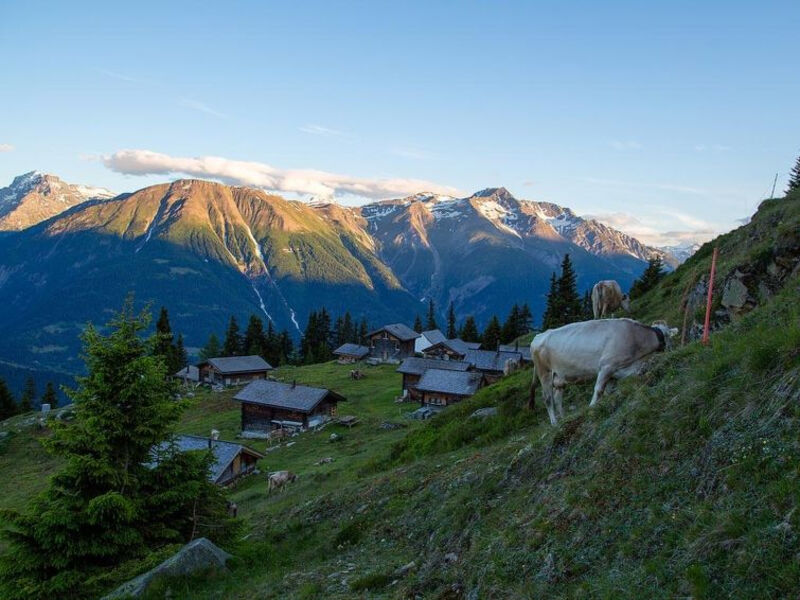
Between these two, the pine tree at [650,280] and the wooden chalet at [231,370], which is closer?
the pine tree at [650,280]

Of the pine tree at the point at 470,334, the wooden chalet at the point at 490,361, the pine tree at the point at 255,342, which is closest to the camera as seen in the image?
the wooden chalet at the point at 490,361

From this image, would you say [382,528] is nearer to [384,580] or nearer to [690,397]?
[384,580]

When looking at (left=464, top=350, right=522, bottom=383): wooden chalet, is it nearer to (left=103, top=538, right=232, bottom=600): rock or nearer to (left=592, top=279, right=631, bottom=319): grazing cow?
(left=592, top=279, right=631, bottom=319): grazing cow

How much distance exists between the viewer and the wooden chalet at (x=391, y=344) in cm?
11550

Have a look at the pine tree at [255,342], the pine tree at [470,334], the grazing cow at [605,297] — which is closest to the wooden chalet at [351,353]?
the pine tree at [255,342]

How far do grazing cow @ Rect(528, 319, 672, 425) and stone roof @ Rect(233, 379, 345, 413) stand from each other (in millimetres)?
52835

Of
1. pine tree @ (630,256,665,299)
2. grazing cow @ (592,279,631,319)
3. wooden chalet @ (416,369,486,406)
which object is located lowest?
wooden chalet @ (416,369,486,406)

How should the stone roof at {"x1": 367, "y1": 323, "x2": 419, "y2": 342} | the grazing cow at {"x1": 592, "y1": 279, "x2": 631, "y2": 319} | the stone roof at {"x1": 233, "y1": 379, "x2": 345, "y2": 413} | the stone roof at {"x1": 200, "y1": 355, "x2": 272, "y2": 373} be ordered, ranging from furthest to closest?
the stone roof at {"x1": 367, "y1": 323, "x2": 419, "y2": 342} < the stone roof at {"x1": 200, "y1": 355, "x2": 272, "y2": 373} < the stone roof at {"x1": 233, "y1": 379, "x2": 345, "y2": 413} < the grazing cow at {"x1": 592, "y1": 279, "x2": 631, "y2": 319}

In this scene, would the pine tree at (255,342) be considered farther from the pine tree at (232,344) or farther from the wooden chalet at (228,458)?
the wooden chalet at (228,458)

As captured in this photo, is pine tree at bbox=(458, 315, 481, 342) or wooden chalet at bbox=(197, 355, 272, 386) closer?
wooden chalet at bbox=(197, 355, 272, 386)

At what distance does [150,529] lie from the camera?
49.8 feet

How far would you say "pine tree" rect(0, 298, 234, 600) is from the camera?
13711 millimetres

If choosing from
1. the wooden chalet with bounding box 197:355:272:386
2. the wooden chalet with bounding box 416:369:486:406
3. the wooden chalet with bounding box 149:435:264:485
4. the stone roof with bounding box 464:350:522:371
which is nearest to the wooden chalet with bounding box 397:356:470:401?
the stone roof with bounding box 464:350:522:371

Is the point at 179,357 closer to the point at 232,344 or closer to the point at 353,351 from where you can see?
the point at 232,344
